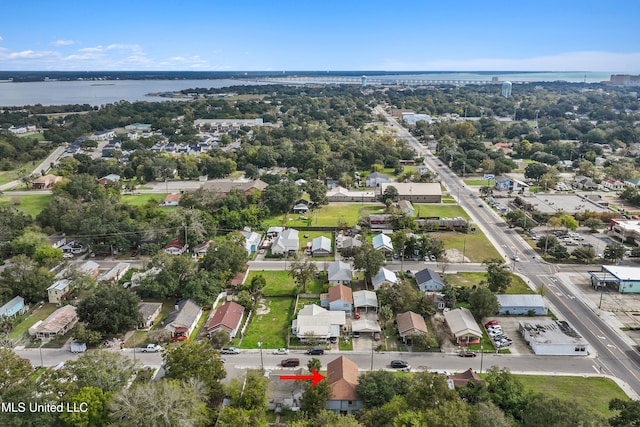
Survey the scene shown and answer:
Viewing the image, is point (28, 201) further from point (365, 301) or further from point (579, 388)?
point (579, 388)

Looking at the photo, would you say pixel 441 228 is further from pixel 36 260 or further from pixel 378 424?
pixel 36 260

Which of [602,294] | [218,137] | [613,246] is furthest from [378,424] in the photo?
[218,137]

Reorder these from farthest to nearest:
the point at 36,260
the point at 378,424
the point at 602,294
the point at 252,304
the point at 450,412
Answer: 1. the point at 36,260
2. the point at 602,294
3. the point at 252,304
4. the point at 378,424
5. the point at 450,412

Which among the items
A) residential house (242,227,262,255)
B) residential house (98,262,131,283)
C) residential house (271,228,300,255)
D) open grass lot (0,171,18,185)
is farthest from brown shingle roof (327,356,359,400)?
open grass lot (0,171,18,185)

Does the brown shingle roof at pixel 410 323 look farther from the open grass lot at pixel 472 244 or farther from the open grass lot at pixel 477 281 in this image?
the open grass lot at pixel 472 244

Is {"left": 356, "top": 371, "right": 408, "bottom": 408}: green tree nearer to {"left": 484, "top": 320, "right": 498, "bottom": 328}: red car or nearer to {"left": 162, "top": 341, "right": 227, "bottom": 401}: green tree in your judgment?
{"left": 162, "top": 341, "right": 227, "bottom": 401}: green tree
